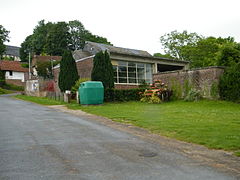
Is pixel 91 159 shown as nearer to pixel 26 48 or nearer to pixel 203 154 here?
pixel 203 154

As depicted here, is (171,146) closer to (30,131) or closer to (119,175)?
Answer: (119,175)

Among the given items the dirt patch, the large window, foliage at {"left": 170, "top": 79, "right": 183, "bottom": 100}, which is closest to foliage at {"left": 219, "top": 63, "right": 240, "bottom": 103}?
foliage at {"left": 170, "top": 79, "right": 183, "bottom": 100}

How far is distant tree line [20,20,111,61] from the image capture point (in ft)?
205

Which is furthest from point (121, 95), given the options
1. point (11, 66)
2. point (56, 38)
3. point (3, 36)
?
point (56, 38)

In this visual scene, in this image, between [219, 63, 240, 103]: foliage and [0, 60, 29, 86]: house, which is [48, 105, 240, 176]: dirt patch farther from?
[0, 60, 29, 86]: house

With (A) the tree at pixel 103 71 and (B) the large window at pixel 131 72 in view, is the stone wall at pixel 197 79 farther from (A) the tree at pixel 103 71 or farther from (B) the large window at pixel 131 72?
(B) the large window at pixel 131 72

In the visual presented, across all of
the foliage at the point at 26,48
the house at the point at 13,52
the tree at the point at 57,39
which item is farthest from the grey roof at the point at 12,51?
the tree at the point at 57,39

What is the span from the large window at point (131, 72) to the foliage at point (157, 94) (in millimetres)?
5933

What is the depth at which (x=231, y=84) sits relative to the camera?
1808 cm

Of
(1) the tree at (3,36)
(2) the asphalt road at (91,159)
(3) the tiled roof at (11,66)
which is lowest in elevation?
(2) the asphalt road at (91,159)

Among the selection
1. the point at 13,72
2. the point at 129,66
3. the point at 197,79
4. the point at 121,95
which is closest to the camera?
the point at 197,79

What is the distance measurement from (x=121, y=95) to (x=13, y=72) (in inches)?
1617

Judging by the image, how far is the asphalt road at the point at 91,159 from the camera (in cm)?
411

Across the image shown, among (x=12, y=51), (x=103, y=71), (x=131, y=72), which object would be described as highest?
(x=12, y=51)
